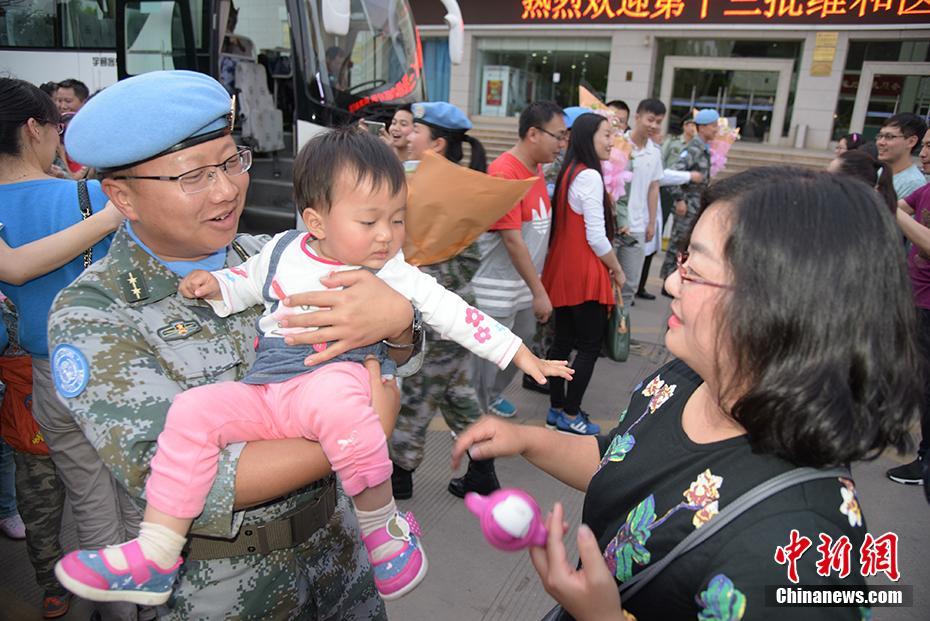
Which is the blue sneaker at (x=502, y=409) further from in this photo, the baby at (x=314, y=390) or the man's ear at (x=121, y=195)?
the man's ear at (x=121, y=195)

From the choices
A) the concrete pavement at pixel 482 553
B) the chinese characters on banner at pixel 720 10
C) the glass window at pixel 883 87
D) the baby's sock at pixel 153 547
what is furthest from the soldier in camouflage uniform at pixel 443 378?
the glass window at pixel 883 87

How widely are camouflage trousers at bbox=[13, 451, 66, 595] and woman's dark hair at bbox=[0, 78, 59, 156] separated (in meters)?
1.25

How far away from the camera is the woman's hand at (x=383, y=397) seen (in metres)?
1.39

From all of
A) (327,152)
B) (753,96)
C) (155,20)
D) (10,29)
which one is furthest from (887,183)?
(753,96)

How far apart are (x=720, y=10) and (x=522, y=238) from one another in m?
15.7

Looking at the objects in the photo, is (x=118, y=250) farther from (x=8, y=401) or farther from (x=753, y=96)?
(x=753, y=96)

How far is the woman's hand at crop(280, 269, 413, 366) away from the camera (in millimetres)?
1364

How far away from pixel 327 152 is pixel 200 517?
36.0 inches

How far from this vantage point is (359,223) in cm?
151

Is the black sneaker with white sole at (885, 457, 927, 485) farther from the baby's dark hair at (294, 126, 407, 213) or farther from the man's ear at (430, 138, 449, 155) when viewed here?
the baby's dark hair at (294, 126, 407, 213)

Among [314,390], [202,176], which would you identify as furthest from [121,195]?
[314,390]

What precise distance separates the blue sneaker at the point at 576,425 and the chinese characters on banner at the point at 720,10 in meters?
15.5

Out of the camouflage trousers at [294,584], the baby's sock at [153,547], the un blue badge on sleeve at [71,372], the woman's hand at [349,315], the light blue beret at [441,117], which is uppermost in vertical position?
the light blue beret at [441,117]

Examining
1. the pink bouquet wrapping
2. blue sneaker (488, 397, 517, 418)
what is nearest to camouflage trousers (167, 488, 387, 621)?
blue sneaker (488, 397, 517, 418)
